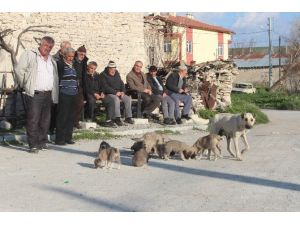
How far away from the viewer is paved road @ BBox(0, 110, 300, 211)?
5867 millimetres

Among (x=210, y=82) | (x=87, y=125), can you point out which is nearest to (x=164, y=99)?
(x=87, y=125)

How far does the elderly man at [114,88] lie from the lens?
12.4 meters

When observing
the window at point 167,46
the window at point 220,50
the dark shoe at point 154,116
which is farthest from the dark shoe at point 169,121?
the window at point 220,50

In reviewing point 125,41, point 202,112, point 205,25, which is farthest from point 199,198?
point 205,25

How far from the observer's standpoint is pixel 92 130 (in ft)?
38.9

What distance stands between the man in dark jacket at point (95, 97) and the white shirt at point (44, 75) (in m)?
2.54

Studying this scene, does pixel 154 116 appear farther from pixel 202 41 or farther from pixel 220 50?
pixel 220 50

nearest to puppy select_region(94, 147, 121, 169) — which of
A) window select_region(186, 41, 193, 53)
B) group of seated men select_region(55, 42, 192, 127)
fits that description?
group of seated men select_region(55, 42, 192, 127)

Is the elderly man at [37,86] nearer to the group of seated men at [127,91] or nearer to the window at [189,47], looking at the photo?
the group of seated men at [127,91]

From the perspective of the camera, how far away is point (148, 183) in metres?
7.02

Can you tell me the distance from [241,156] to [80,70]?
399 centimetres

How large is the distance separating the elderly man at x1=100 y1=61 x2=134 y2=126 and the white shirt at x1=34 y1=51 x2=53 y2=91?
2.92m

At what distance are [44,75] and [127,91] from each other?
4.27 meters

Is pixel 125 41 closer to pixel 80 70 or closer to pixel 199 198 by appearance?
pixel 80 70
